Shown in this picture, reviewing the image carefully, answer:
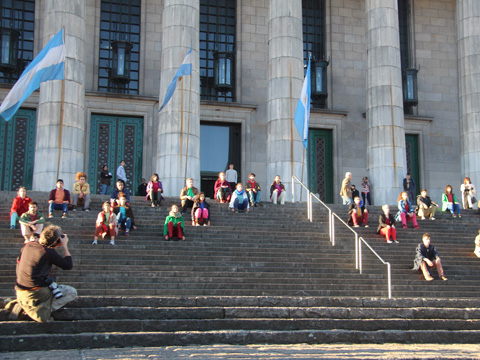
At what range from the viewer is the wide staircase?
9.64 metres

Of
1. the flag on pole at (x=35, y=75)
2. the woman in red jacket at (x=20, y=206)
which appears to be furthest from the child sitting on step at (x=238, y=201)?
the flag on pole at (x=35, y=75)

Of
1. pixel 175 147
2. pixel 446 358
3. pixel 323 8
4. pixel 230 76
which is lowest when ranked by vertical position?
pixel 446 358

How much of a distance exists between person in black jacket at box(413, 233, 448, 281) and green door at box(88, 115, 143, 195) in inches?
579

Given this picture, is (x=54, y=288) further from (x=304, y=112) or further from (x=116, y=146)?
(x=116, y=146)

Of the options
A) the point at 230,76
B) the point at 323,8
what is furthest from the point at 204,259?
the point at 323,8

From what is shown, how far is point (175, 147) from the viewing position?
2198 cm

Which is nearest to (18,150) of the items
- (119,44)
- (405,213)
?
(119,44)

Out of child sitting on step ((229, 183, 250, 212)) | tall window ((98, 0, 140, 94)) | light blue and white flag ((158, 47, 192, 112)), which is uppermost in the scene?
tall window ((98, 0, 140, 94))

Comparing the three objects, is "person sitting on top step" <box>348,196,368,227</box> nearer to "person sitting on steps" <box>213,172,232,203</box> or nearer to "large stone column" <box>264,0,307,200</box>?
"person sitting on steps" <box>213,172,232,203</box>

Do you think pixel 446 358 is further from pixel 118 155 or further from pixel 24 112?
pixel 24 112

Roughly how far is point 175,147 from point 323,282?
1001 centimetres

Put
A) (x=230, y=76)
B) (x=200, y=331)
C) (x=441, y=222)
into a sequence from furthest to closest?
(x=230, y=76) < (x=441, y=222) < (x=200, y=331)

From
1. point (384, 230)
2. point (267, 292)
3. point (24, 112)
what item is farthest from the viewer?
point (24, 112)

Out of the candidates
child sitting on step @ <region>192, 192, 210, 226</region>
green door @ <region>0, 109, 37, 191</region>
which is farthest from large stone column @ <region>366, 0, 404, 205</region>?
green door @ <region>0, 109, 37, 191</region>
